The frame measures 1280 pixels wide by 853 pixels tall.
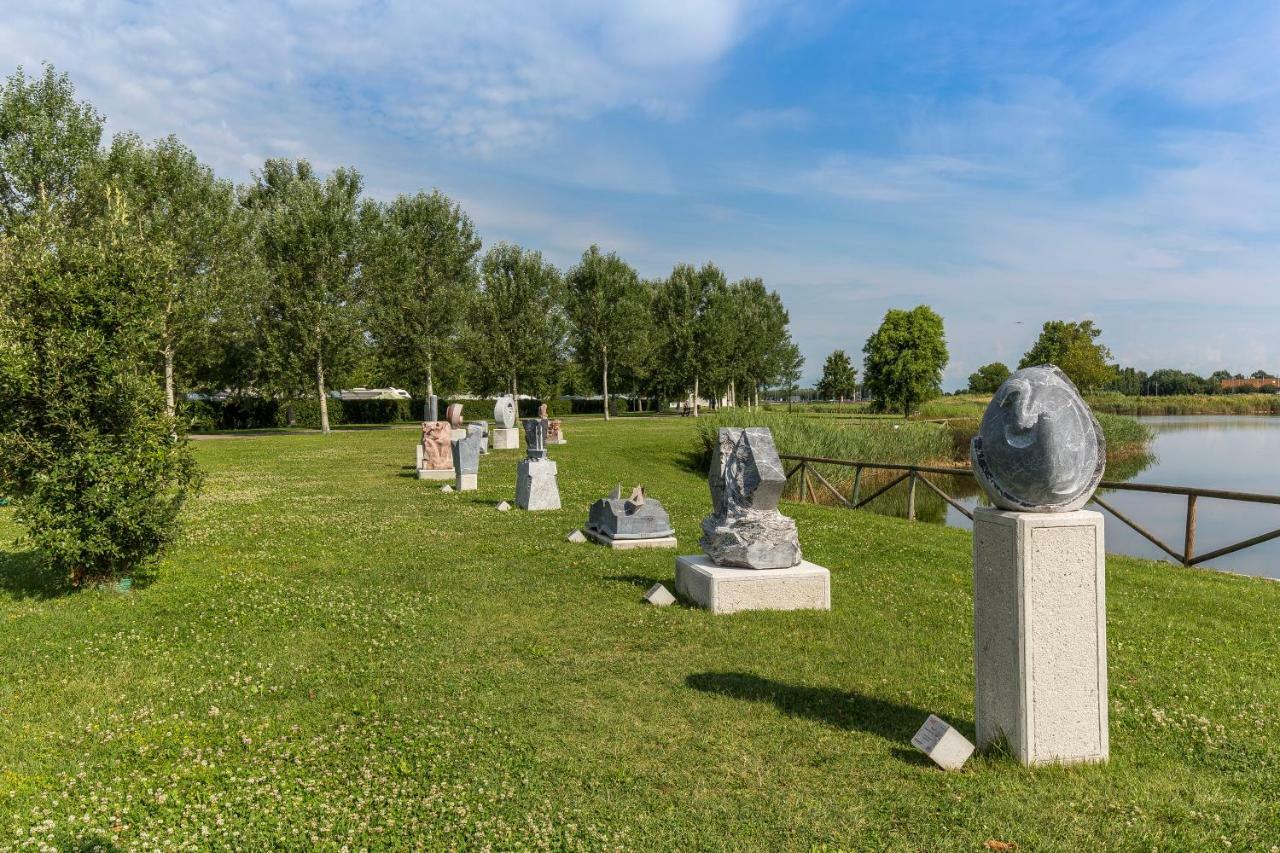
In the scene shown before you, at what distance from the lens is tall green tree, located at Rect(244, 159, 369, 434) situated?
38562mm

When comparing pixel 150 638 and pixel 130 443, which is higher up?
pixel 130 443

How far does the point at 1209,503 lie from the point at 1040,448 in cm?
2191

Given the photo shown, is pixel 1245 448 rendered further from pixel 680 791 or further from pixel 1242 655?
pixel 680 791

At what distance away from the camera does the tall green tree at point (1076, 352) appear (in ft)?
213

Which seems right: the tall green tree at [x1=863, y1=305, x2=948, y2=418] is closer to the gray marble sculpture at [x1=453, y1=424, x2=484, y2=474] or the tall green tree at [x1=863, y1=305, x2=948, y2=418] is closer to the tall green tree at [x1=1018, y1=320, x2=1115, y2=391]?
the tall green tree at [x1=1018, y1=320, x2=1115, y2=391]

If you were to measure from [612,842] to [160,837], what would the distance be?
2.28 metres

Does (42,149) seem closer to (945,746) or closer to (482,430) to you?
(482,430)

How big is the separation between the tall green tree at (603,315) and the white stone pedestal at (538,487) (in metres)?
37.0

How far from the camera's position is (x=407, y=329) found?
152 feet

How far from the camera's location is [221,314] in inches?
1486

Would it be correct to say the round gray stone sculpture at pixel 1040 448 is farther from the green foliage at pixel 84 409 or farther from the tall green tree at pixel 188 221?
the tall green tree at pixel 188 221

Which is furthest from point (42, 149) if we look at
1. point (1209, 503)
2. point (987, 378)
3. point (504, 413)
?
point (987, 378)

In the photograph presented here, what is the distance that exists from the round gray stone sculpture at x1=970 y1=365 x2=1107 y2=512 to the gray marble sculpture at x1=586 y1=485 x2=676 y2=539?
23.6ft

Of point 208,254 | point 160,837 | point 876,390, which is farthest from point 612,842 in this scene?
point 876,390
